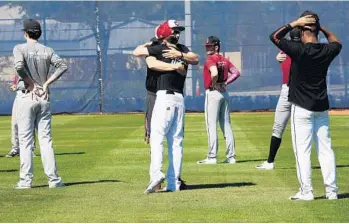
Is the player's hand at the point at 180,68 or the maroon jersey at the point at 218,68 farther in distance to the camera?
the maroon jersey at the point at 218,68

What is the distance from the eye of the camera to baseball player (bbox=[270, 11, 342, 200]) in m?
10.4

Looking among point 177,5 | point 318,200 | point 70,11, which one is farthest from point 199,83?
point 318,200

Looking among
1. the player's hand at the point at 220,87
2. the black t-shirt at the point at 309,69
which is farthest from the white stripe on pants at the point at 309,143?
the player's hand at the point at 220,87

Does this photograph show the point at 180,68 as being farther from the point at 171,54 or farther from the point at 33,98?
the point at 33,98

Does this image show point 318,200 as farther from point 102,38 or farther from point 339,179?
point 102,38

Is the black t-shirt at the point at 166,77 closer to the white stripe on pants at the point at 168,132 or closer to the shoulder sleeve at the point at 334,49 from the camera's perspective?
the white stripe on pants at the point at 168,132

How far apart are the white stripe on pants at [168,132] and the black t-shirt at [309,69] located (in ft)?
4.65

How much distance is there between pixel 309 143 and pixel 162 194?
69.8 inches

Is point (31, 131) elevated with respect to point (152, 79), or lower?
lower

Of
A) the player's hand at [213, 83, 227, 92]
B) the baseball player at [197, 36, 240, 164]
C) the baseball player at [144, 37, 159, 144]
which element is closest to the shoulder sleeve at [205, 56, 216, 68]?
the baseball player at [197, 36, 240, 164]

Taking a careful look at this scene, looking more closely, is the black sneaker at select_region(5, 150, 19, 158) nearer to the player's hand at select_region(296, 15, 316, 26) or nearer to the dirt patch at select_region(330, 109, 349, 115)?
the player's hand at select_region(296, 15, 316, 26)

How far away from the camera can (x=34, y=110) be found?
11.9 m

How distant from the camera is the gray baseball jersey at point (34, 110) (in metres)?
11.8

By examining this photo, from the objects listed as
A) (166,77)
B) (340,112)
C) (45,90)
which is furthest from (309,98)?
(340,112)
